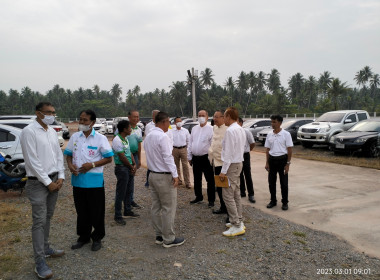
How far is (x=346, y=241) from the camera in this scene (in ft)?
13.1

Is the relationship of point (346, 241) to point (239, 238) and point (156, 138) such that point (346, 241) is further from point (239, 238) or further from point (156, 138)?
point (156, 138)

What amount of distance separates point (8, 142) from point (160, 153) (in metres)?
5.44

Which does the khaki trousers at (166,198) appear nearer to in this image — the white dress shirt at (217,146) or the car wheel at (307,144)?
the white dress shirt at (217,146)

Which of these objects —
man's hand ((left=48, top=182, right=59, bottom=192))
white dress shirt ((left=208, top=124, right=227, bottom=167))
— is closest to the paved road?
white dress shirt ((left=208, top=124, right=227, bottom=167))

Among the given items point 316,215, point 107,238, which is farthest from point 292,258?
point 107,238

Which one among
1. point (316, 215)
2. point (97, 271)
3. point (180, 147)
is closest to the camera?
point (97, 271)

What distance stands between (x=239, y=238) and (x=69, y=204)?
3620 millimetres

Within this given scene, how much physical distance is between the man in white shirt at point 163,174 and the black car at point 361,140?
9609 millimetres

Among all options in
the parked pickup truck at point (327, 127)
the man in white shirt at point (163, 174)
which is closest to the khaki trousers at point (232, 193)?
the man in white shirt at point (163, 174)

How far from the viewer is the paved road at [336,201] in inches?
170

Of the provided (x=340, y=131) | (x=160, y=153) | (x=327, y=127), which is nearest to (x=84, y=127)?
(x=160, y=153)

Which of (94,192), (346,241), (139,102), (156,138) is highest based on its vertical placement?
(139,102)

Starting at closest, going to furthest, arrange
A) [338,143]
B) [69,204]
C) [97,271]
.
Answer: [97,271]
[69,204]
[338,143]

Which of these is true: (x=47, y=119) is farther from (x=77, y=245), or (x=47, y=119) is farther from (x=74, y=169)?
(x=77, y=245)
